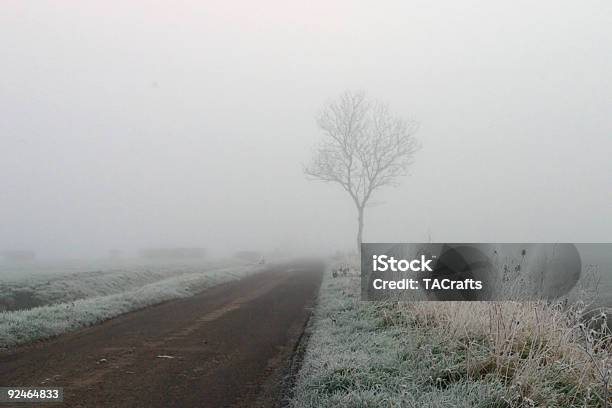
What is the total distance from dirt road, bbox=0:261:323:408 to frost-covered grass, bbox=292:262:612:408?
0.88 meters

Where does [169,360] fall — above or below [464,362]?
below

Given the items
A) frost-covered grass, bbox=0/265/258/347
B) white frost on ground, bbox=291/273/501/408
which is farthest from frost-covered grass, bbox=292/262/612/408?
frost-covered grass, bbox=0/265/258/347

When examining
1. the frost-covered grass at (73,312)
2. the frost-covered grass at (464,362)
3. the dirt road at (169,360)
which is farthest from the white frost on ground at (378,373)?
the frost-covered grass at (73,312)

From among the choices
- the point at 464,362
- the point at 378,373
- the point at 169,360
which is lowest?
the point at 169,360

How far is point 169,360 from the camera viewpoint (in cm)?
815

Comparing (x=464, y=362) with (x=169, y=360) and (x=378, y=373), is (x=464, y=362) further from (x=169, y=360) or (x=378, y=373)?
(x=169, y=360)

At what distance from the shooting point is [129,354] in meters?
8.56

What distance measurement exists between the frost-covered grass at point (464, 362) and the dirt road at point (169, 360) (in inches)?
34.7

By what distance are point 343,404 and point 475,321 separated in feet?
10.8

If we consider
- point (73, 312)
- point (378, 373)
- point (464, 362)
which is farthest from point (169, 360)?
point (73, 312)

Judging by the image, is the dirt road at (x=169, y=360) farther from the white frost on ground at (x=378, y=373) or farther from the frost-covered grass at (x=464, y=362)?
the frost-covered grass at (x=464, y=362)

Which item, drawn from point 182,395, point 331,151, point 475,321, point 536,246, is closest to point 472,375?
point 475,321

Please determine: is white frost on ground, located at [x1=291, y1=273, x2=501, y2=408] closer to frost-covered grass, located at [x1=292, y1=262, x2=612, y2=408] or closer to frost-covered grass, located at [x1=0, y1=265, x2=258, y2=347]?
frost-covered grass, located at [x1=292, y1=262, x2=612, y2=408]

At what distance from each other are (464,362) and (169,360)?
16.8 feet
